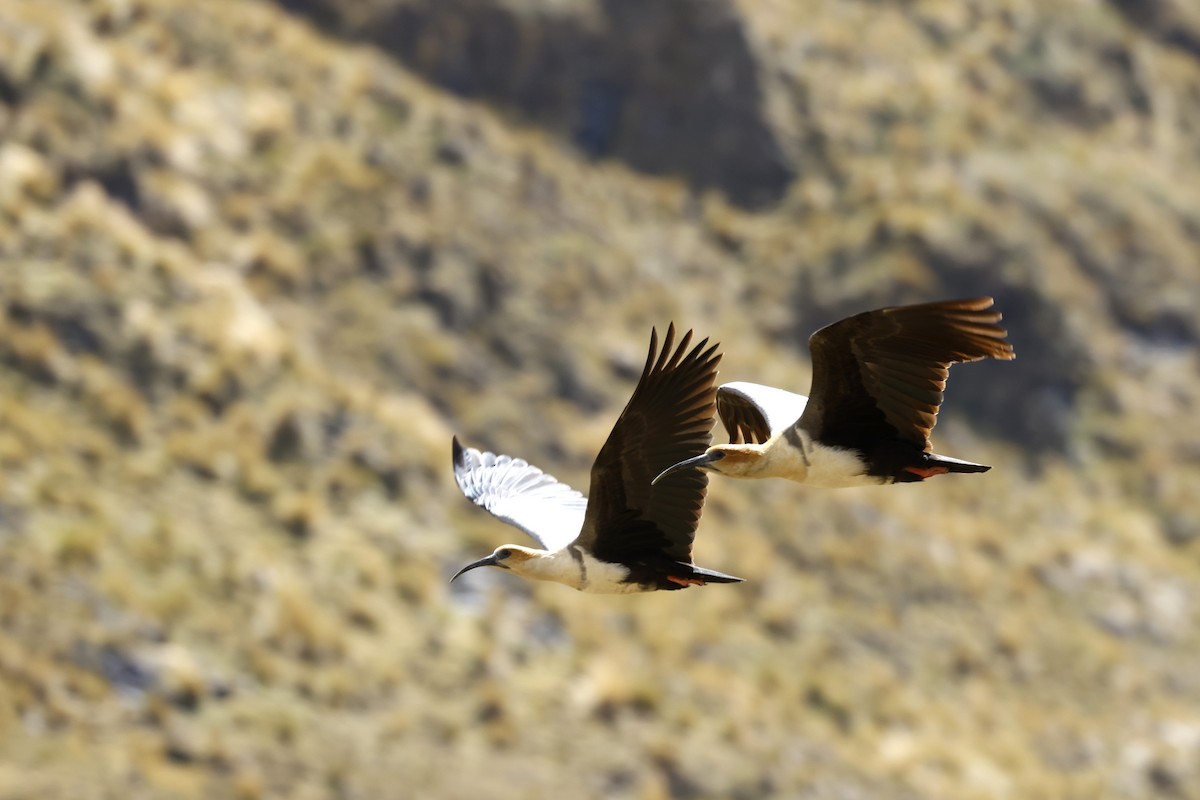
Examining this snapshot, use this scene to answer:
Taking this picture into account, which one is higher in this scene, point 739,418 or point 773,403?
point 739,418

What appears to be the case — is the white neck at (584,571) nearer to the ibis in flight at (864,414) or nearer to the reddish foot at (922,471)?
the ibis in flight at (864,414)

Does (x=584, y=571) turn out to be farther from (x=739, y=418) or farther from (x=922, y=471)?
(x=739, y=418)

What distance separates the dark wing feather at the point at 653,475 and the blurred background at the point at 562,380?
11516 mm

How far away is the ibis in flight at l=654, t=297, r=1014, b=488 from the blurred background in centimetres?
1220

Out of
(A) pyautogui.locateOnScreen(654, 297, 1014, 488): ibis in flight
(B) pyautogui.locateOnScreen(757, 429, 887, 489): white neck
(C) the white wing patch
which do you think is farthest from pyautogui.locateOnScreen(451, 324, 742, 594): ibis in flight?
(C) the white wing patch

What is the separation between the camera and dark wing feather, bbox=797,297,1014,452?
31.4 ft

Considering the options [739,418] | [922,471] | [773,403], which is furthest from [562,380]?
[922,471]

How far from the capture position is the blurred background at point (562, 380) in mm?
23141

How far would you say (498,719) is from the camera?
77.5 ft

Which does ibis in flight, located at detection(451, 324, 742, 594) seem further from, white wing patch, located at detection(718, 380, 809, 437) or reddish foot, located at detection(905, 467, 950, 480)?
reddish foot, located at detection(905, 467, 950, 480)

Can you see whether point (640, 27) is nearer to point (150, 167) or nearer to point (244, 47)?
point (244, 47)

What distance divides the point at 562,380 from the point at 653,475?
19635mm

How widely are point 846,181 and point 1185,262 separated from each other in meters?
6.91

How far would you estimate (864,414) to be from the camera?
401 inches
